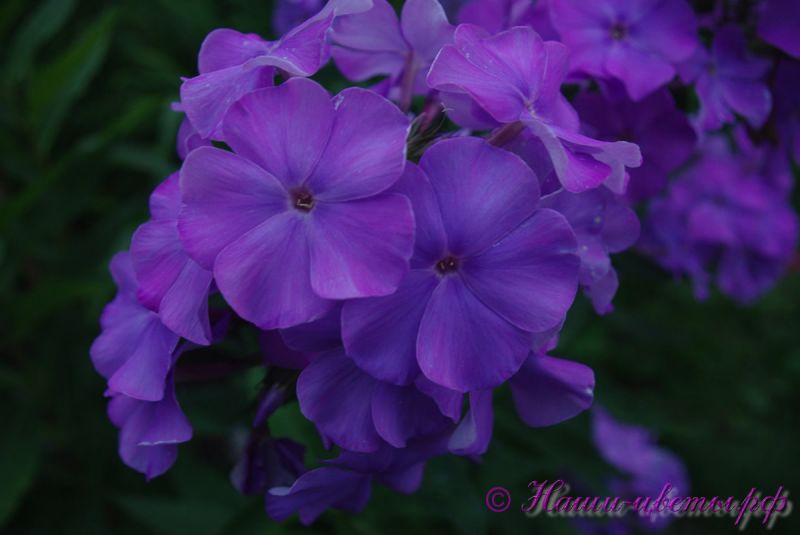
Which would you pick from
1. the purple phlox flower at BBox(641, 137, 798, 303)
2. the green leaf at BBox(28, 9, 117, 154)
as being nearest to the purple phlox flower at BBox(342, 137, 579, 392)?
the purple phlox flower at BBox(641, 137, 798, 303)

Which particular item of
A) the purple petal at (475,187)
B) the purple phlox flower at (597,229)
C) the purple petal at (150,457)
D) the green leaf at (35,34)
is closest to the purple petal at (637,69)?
the purple phlox flower at (597,229)

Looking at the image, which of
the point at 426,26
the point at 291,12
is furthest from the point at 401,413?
the point at 291,12

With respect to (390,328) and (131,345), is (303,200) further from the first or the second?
(131,345)

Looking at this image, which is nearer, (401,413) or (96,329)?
(401,413)

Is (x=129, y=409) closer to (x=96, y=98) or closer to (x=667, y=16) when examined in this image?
(x=667, y=16)

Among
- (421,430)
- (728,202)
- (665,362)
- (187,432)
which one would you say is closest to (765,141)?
(728,202)

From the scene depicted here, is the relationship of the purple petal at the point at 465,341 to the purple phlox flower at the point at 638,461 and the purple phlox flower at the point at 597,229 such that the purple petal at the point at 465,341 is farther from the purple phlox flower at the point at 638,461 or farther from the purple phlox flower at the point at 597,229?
the purple phlox flower at the point at 638,461

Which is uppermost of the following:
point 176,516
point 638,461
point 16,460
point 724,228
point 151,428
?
point 151,428
